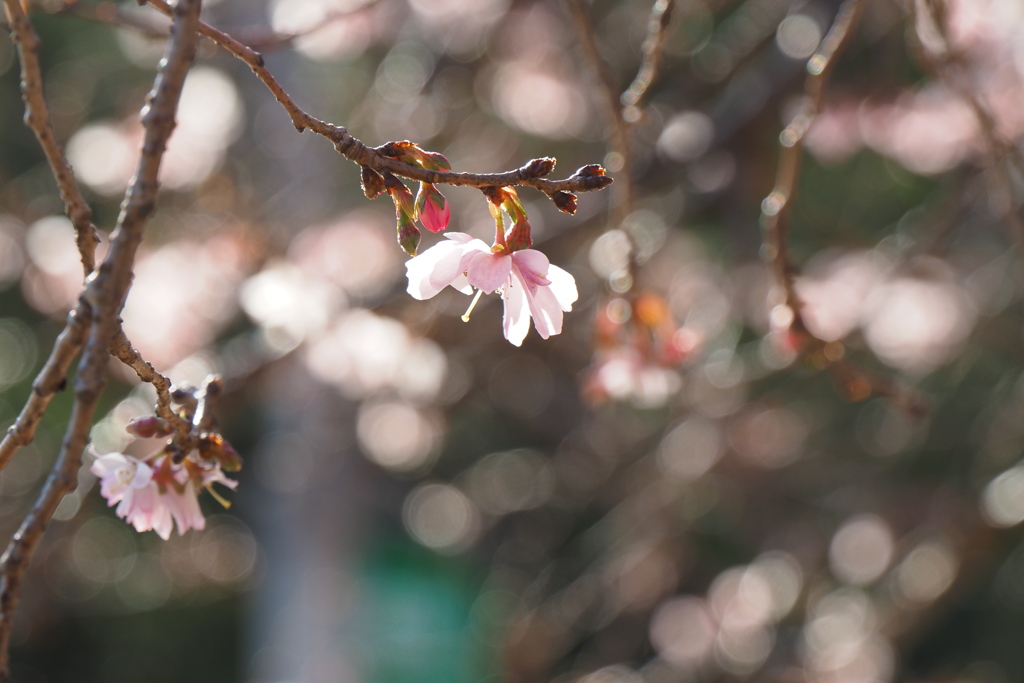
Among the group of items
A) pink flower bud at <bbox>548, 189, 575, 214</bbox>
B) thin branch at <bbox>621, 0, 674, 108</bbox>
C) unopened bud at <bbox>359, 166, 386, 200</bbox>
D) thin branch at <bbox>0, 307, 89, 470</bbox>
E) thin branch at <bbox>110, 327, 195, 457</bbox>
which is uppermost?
thin branch at <bbox>621, 0, 674, 108</bbox>

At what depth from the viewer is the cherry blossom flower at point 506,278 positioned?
2.32 ft

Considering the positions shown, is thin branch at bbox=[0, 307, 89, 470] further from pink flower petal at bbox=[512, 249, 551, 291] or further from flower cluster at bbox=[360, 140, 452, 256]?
pink flower petal at bbox=[512, 249, 551, 291]

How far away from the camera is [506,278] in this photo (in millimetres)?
717

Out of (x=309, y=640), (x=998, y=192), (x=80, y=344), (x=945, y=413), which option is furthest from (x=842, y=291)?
(x=80, y=344)

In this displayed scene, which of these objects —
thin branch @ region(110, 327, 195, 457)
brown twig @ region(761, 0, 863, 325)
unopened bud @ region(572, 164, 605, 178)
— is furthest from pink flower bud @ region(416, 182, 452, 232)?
brown twig @ region(761, 0, 863, 325)

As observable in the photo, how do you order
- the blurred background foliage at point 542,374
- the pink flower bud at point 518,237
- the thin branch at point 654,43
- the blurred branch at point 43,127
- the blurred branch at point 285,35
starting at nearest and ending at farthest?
the blurred branch at point 43,127 < the pink flower bud at point 518,237 < the thin branch at point 654,43 < the blurred branch at point 285,35 < the blurred background foliage at point 542,374

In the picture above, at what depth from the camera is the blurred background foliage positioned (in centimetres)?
248

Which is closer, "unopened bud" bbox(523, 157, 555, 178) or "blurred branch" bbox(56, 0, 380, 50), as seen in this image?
"unopened bud" bbox(523, 157, 555, 178)

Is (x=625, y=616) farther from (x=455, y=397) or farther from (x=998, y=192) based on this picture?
(x=998, y=192)

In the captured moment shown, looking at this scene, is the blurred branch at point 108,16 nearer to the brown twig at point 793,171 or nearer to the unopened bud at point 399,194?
the unopened bud at point 399,194

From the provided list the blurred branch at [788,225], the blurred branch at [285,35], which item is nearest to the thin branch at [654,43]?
the blurred branch at [788,225]

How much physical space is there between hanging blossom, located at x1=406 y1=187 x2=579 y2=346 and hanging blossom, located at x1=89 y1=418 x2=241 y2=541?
296mm

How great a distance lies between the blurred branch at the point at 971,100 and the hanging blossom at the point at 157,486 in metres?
1.02

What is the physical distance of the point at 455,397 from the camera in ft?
11.4
